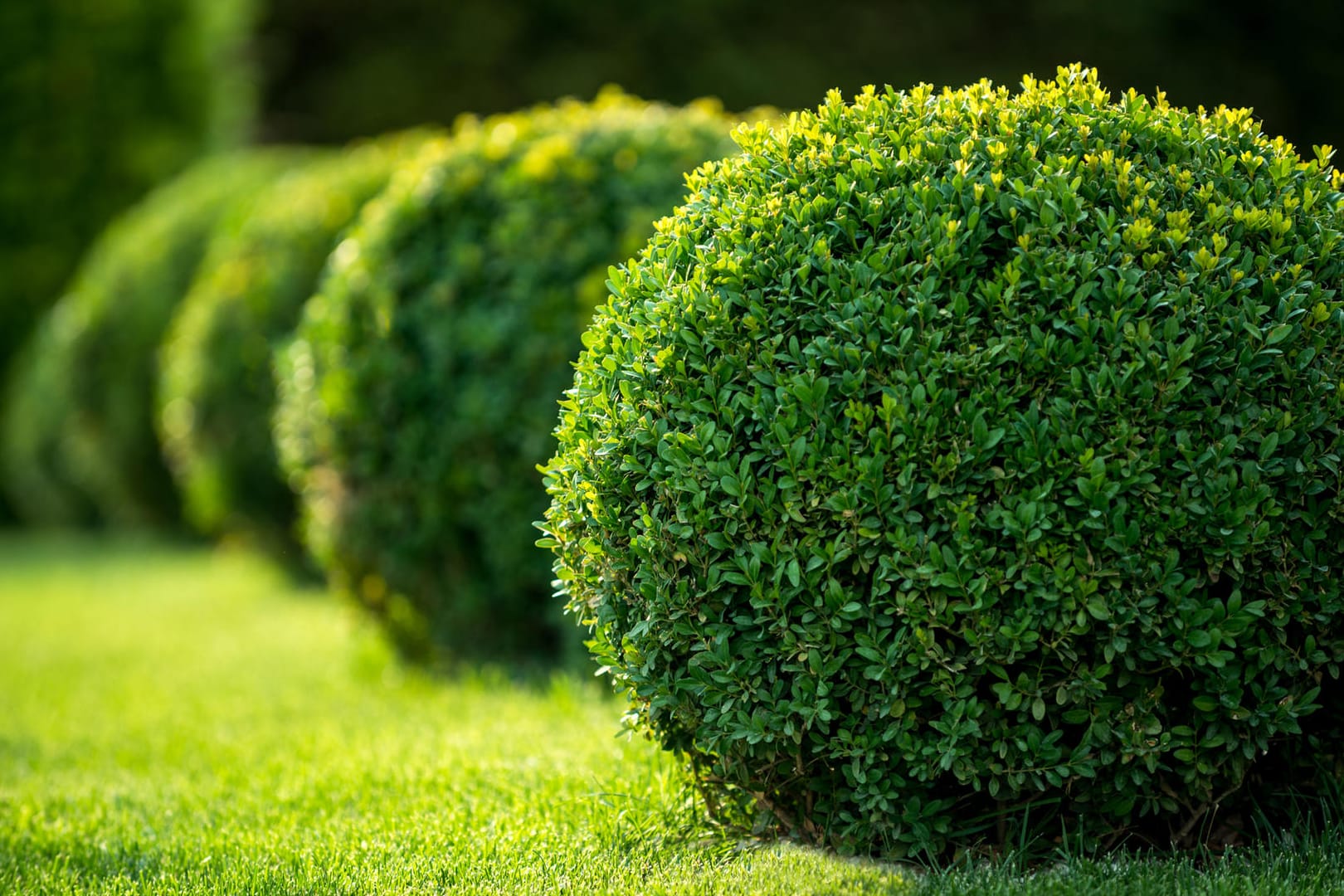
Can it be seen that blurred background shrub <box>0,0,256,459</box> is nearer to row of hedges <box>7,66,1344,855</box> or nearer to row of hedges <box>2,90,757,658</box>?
row of hedges <box>2,90,757,658</box>

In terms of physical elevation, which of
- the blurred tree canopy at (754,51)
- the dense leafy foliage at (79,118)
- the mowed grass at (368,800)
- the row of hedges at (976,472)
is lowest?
the mowed grass at (368,800)

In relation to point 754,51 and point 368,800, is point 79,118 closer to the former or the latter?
point 754,51

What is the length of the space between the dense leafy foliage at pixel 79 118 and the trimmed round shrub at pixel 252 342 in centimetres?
708

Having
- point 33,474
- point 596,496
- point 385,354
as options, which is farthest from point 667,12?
point 596,496

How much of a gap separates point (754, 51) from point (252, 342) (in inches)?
672

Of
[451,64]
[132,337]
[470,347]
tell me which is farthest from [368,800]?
[451,64]

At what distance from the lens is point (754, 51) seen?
2420 cm

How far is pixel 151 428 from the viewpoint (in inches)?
491

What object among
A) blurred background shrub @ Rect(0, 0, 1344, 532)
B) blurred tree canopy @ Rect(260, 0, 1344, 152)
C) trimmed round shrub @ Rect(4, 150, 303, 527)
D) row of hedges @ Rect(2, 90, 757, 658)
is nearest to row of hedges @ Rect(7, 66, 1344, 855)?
row of hedges @ Rect(2, 90, 757, 658)

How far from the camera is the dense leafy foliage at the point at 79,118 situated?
621 inches

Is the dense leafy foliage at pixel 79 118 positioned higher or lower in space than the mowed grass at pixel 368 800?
higher

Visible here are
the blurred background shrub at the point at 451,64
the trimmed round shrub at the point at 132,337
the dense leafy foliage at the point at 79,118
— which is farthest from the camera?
the blurred background shrub at the point at 451,64

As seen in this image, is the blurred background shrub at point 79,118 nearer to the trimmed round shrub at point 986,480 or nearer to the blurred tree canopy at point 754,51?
the blurred tree canopy at point 754,51

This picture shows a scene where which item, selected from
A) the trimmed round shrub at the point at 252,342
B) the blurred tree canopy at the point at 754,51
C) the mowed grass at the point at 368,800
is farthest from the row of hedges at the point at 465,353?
the blurred tree canopy at the point at 754,51
